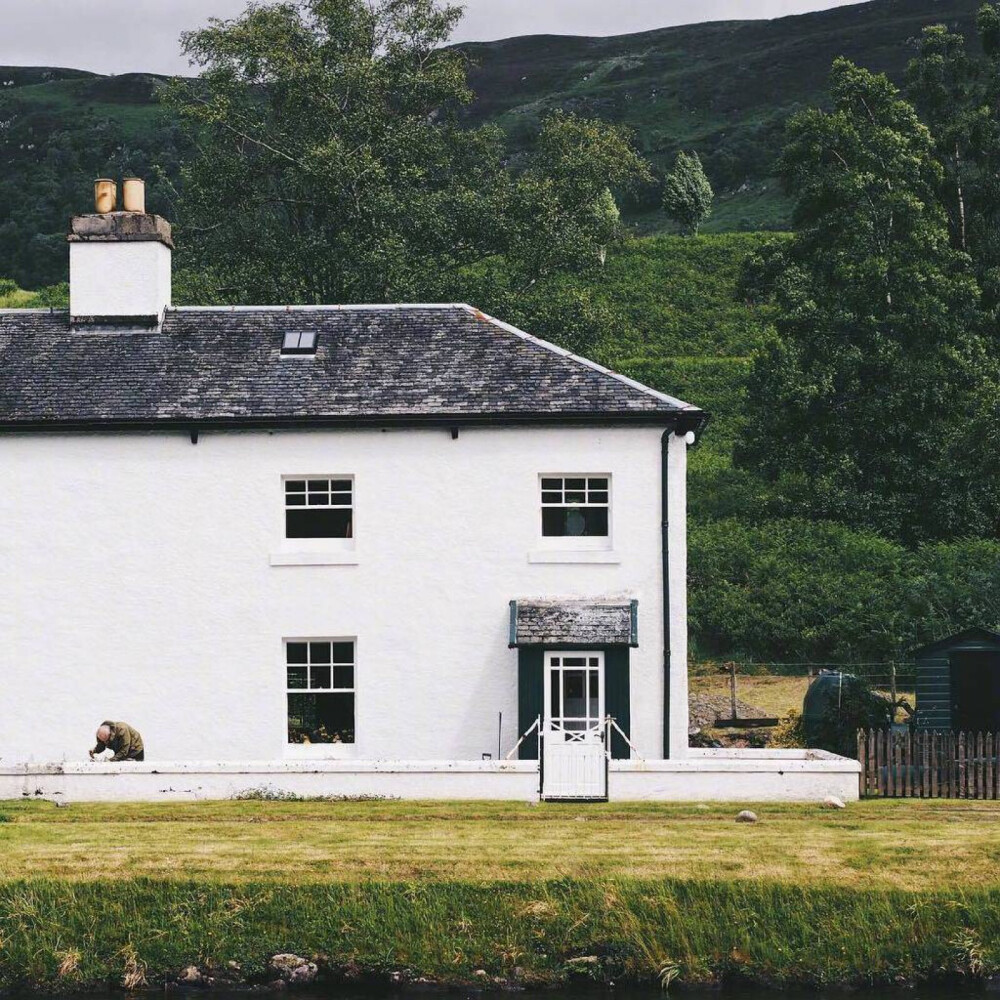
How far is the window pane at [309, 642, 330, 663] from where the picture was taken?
30.2 meters

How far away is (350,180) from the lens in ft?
164

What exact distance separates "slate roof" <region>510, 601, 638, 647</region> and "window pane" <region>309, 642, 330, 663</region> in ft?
10.8

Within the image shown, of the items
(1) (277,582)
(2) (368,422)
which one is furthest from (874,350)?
(1) (277,582)

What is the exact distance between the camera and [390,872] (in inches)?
825

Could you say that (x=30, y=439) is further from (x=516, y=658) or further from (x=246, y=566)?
(x=516, y=658)

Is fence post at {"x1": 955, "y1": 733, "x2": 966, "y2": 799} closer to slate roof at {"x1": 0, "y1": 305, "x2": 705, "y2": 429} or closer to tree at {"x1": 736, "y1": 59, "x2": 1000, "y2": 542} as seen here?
slate roof at {"x1": 0, "y1": 305, "x2": 705, "y2": 429}

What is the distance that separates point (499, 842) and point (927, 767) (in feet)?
25.8

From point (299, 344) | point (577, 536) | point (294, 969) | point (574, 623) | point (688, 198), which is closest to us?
point (294, 969)

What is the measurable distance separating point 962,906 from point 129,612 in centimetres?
1550

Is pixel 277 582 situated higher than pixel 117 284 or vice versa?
pixel 117 284

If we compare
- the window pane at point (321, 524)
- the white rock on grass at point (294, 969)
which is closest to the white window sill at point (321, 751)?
the window pane at point (321, 524)

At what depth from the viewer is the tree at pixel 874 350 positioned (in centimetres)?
4991

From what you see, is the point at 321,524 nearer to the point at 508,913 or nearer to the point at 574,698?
the point at 574,698

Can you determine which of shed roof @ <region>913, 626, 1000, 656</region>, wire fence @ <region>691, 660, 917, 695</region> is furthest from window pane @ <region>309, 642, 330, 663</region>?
wire fence @ <region>691, 660, 917, 695</region>
